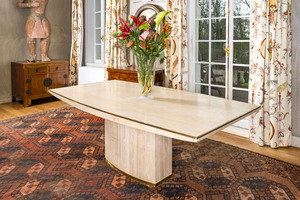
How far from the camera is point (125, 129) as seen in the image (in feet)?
8.05

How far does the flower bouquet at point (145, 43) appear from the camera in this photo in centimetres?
228

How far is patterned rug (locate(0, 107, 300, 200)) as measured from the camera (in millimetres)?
2246

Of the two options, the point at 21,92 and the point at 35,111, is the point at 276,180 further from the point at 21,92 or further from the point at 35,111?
the point at 21,92

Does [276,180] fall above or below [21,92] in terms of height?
below

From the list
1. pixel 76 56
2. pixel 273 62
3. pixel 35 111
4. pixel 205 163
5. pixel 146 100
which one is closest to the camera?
pixel 146 100

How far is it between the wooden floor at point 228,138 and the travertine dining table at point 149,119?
1190mm

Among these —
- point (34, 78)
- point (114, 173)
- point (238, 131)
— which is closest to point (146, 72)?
point (114, 173)

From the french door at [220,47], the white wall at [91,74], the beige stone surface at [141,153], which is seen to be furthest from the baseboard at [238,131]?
the white wall at [91,74]

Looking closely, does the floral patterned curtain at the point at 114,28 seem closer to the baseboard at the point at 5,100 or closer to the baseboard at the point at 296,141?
the baseboard at the point at 5,100

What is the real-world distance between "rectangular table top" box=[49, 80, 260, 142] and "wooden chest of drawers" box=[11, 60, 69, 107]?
2.74 m

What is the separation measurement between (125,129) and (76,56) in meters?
4.20

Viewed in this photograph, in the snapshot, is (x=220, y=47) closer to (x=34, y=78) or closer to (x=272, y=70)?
(x=272, y=70)

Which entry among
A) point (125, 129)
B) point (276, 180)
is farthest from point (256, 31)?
point (125, 129)

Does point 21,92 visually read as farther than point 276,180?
Yes
